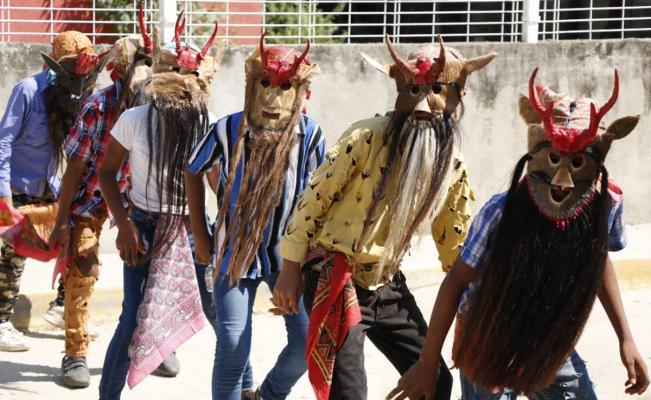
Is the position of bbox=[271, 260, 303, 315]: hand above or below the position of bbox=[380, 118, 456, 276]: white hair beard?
below

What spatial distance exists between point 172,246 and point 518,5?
17.6 ft

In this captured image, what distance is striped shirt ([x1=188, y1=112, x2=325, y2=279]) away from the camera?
5309 millimetres

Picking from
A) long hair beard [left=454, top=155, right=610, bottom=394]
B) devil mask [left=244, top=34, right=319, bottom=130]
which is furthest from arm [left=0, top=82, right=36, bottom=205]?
long hair beard [left=454, top=155, right=610, bottom=394]

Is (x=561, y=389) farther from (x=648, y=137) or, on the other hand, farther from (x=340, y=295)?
(x=648, y=137)

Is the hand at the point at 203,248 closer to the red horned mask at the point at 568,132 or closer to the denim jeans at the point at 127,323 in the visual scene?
the denim jeans at the point at 127,323

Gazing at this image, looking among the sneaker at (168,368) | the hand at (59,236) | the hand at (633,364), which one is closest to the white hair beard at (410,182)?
the hand at (633,364)

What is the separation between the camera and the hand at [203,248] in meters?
5.53

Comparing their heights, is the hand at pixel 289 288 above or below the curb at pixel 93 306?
above

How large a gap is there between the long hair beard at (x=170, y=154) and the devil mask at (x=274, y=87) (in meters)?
0.45

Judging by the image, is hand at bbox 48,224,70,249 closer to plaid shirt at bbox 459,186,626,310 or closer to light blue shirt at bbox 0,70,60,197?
light blue shirt at bbox 0,70,60,197

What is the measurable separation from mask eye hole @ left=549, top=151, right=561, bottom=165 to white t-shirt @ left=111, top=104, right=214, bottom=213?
2117 mm

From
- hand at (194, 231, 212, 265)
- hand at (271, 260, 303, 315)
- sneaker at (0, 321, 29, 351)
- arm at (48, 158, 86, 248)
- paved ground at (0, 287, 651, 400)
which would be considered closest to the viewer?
hand at (271, 260, 303, 315)

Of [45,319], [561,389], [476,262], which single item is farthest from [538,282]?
[45,319]

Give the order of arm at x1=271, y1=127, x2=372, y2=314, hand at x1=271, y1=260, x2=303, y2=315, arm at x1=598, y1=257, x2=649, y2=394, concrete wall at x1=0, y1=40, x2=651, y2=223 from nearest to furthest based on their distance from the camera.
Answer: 1. arm at x1=598, y1=257, x2=649, y2=394
2. arm at x1=271, y1=127, x2=372, y2=314
3. hand at x1=271, y1=260, x2=303, y2=315
4. concrete wall at x1=0, y1=40, x2=651, y2=223
